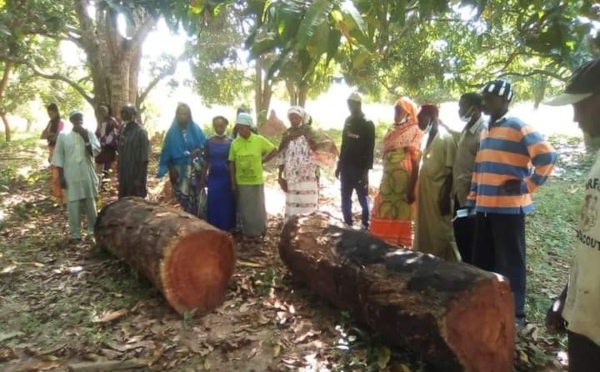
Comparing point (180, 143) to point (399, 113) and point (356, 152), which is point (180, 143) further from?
point (399, 113)

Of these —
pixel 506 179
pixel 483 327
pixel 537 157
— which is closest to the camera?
pixel 483 327

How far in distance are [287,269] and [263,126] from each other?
1394 cm

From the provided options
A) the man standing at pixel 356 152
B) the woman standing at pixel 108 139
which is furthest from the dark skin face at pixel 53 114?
the man standing at pixel 356 152

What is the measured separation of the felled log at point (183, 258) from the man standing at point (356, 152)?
1870 millimetres

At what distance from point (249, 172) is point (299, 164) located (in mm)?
542

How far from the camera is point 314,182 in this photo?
5.32m

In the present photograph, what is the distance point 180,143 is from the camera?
5562mm

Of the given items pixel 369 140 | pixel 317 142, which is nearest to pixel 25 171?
pixel 317 142

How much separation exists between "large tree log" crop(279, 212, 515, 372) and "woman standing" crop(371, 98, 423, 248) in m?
1.32

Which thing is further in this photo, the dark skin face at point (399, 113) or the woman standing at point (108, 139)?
the woman standing at point (108, 139)

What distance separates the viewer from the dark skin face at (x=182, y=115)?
18.0ft

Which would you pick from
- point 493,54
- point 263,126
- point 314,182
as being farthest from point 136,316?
point 263,126

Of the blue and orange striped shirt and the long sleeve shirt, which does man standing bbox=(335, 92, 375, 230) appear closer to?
the long sleeve shirt

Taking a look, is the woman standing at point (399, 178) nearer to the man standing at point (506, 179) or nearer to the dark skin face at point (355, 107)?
the dark skin face at point (355, 107)
